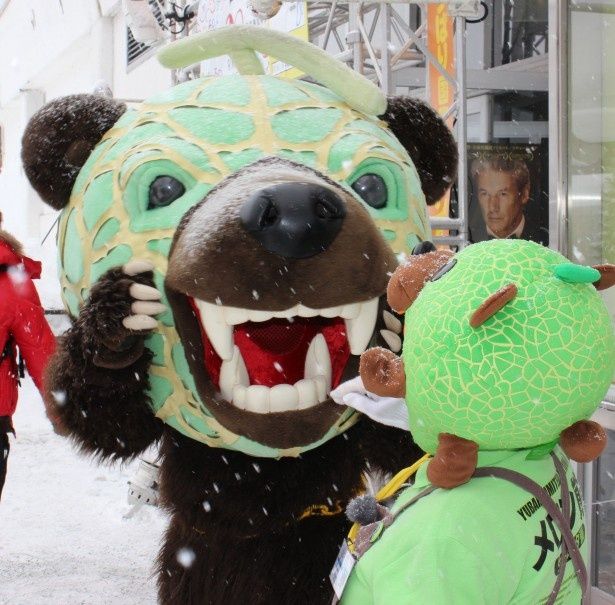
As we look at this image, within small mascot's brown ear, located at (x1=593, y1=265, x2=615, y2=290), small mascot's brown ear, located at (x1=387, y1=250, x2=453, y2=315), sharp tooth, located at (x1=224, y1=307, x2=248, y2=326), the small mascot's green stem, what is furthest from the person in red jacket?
small mascot's brown ear, located at (x1=593, y1=265, x2=615, y2=290)

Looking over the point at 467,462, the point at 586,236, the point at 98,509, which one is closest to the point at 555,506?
the point at 467,462

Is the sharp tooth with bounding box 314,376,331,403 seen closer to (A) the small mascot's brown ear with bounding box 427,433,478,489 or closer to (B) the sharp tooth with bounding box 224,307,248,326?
(B) the sharp tooth with bounding box 224,307,248,326

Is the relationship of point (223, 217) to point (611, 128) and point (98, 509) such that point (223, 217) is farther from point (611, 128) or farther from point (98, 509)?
point (98, 509)

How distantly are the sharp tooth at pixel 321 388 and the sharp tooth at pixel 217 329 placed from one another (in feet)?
0.63

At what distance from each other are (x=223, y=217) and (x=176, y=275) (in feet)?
0.54

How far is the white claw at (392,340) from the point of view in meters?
1.90

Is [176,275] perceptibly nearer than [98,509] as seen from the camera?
Yes

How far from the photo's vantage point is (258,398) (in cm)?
180

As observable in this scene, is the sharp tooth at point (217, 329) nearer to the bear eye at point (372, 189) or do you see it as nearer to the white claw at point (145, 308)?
the white claw at point (145, 308)

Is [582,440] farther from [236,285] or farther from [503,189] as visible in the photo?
[503,189]

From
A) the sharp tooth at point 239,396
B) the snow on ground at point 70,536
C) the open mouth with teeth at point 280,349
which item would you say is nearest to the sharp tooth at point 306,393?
the open mouth with teeth at point 280,349

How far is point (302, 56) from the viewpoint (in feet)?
7.37

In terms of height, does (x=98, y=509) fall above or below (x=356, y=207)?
below

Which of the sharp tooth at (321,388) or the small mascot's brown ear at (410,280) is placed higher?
the small mascot's brown ear at (410,280)
